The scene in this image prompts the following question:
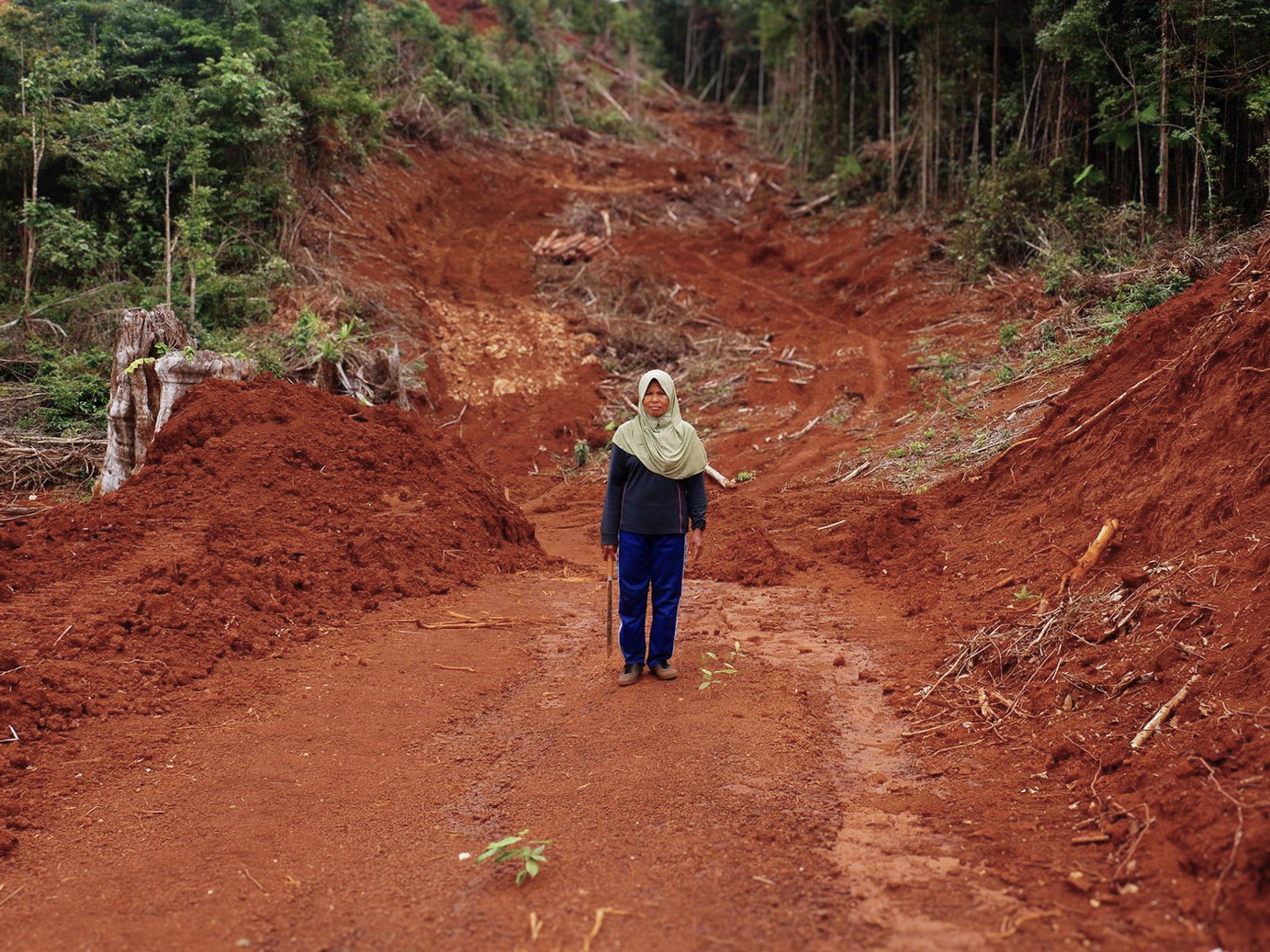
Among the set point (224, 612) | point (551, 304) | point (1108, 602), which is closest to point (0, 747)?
point (224, 612)

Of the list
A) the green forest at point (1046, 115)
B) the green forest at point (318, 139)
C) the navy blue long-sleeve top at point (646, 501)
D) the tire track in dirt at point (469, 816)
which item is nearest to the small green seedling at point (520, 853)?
the tire track in dirt at point (469, 816)

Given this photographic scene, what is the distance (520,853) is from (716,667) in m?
2.41

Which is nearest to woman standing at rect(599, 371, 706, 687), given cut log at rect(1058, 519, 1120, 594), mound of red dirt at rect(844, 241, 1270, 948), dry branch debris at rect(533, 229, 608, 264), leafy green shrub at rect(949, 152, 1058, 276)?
mound of red dirt at rect(844, 241, 1270, 948)

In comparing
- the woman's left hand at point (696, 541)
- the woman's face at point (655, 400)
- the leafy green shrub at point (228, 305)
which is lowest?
the woman's left hand at point (696, 541)

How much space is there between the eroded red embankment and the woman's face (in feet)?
8.91

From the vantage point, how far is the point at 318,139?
56.7ft

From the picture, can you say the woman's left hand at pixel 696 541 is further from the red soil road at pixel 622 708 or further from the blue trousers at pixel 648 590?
the red soil road at pixel 622 708

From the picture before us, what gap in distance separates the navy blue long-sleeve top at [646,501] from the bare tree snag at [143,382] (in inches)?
183

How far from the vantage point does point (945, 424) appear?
426 inches

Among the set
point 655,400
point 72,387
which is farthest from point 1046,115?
point 72,387

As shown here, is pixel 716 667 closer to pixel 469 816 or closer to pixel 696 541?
pixel 696 541

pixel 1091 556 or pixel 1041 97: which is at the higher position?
pixel 1041 97

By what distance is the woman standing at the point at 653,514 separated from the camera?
5.15 meters

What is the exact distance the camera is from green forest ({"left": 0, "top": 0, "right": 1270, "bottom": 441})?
12125mm
